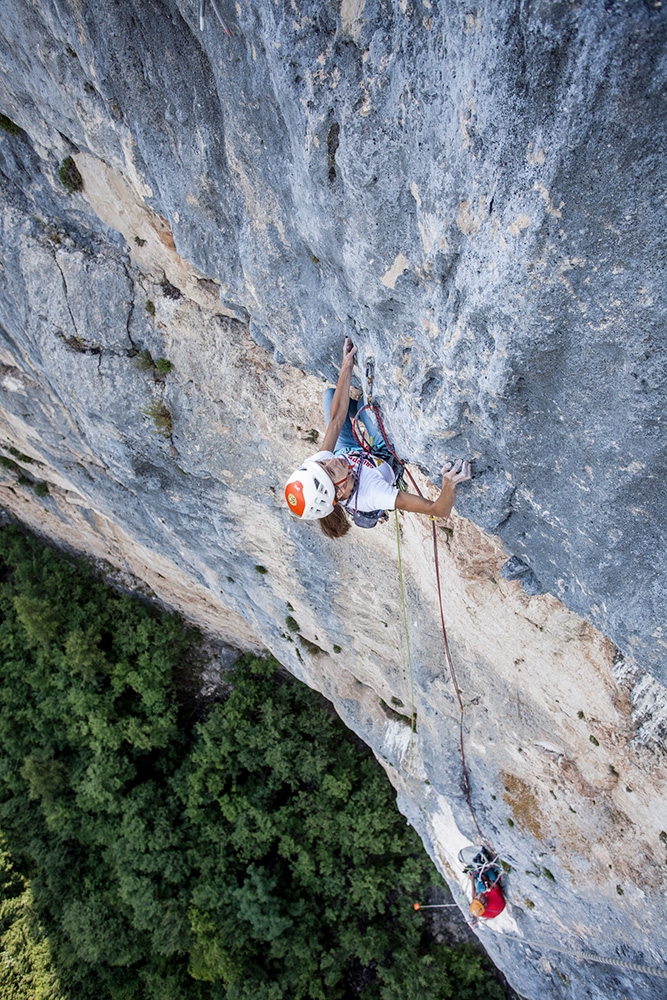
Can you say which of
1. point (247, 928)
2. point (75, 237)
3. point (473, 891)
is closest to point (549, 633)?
point (473, 891)

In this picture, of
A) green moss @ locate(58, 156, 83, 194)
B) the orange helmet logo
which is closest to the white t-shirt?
the orange helmet logo

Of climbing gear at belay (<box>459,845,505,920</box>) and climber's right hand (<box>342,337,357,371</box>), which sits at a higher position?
climber's right hand (<box>342,337,357,371</box>)

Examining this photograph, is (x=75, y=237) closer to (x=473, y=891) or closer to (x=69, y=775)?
(x=473, y=891)

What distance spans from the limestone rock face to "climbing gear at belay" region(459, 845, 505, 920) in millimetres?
261

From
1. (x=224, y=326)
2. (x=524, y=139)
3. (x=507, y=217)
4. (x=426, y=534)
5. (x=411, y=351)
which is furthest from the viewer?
(x=224, y=326)

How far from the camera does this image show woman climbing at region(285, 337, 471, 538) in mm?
3773

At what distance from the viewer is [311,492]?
12.5ft

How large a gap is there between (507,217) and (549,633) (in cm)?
332

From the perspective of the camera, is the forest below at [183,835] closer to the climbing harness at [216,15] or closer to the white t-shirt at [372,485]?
the white t-shirt at [372,485]

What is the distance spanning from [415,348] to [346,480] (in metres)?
1.03

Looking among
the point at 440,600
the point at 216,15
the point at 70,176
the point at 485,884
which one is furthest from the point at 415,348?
the point at 485,884

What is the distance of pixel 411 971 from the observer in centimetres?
981

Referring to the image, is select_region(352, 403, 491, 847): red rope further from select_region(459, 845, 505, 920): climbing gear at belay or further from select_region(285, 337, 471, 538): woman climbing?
select_region(459, 845, 505, 920): climbing gear at belay

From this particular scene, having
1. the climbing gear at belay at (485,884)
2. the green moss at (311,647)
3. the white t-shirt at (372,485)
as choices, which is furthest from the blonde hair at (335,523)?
the climbing gear at belay at (485,884)
